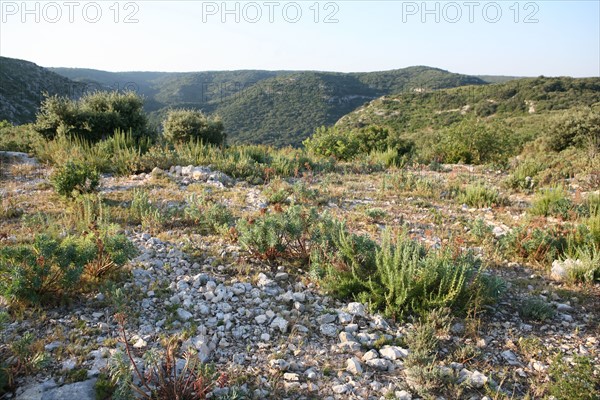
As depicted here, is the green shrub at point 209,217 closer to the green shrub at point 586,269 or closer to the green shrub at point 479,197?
the green shrub at point 586,269

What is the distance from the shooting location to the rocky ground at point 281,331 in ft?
8.90

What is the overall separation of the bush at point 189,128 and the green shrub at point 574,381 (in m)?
11.7

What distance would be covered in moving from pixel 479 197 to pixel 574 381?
16.0ft

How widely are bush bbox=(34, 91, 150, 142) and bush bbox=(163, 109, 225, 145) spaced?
781mm

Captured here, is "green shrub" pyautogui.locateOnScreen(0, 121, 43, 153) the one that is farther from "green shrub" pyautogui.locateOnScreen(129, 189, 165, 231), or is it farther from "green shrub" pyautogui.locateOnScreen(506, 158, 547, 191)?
"green shrub" pyautogui.locateOnScreen(506, 158, 547, 191)

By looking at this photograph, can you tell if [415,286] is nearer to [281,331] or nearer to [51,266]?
[281,331]

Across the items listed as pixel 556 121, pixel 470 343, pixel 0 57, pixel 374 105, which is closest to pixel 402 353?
pixel 470 343

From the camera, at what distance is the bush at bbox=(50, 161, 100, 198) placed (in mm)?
6328

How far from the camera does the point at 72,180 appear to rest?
20.9ft

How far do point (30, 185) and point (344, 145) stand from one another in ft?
28.1

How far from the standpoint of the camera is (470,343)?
A: 3.21 meters

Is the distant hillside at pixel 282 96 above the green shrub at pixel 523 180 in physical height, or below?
above

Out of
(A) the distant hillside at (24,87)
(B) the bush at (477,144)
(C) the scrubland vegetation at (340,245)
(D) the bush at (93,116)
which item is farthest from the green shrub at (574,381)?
(A) the distant hillside at (24,87)

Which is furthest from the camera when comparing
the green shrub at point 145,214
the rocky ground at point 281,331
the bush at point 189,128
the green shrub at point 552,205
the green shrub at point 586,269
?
the bush at point 189,128
